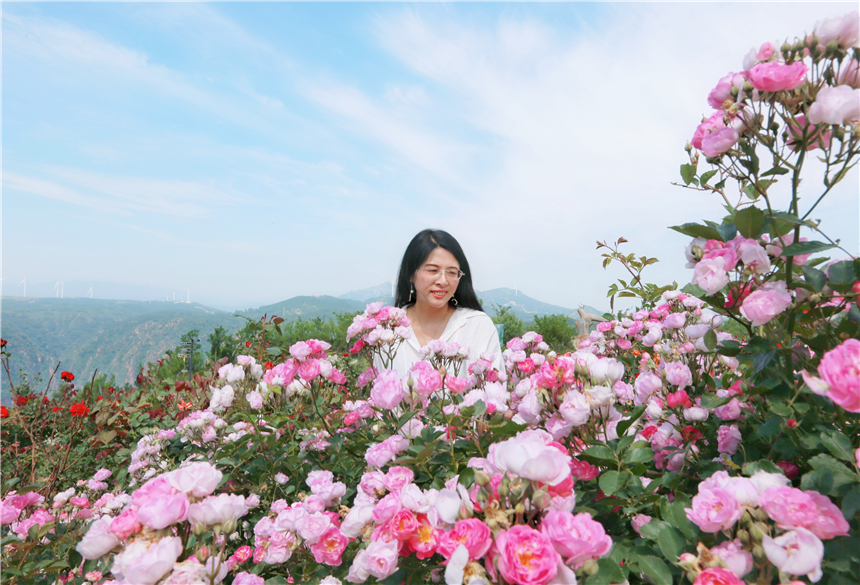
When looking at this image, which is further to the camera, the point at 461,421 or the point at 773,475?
the point at 461,421

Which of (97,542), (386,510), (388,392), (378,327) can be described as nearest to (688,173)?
(388,392)

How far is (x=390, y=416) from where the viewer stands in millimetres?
1347

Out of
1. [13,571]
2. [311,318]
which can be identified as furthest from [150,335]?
[13,571]

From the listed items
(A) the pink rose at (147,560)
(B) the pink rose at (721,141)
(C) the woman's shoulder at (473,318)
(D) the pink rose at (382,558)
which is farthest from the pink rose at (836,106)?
(C) the woman's shoulder at (473,318)

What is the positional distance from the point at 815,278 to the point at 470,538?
90 cm

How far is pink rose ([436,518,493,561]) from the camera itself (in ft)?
2.17

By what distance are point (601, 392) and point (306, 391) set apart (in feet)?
4.04

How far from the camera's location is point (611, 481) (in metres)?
0.88

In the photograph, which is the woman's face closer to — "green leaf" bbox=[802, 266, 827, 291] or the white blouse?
the white blouse

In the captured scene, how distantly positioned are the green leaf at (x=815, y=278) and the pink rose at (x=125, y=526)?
4.80 ft

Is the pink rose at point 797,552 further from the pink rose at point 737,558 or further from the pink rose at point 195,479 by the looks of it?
the pink rose at point 195,479

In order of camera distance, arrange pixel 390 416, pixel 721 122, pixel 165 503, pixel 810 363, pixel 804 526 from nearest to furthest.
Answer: pixel 804 526, pixel 165 503, pixel 810 363, pixel 721 122, pixel 390 416

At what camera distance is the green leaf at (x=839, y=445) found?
31.4 inches

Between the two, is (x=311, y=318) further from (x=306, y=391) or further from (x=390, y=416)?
(x=390, y=416)
